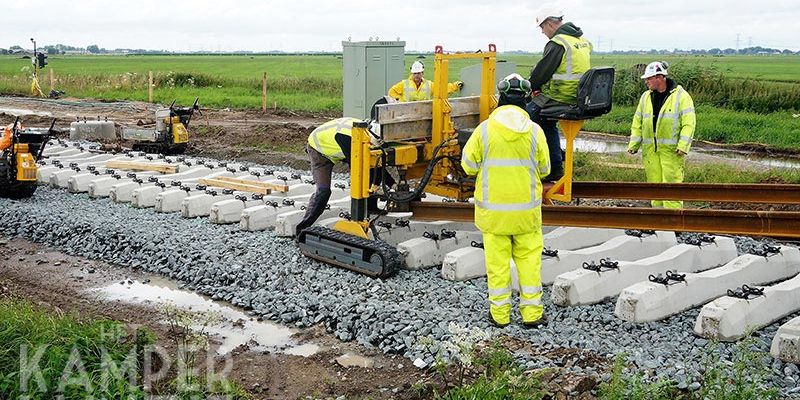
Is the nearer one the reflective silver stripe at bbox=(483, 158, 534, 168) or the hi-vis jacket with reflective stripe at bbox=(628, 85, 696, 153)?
the reflective silver stripe at bbox=(483, 158, 534, 168)

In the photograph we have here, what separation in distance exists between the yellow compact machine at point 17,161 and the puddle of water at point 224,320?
12.6 feet

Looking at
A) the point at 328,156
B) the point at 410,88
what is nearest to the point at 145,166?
the point at 410,88

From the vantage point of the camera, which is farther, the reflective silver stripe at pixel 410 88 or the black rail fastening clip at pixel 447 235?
the reflective silver stripe at pixel 410 88

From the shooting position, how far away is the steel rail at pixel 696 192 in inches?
295

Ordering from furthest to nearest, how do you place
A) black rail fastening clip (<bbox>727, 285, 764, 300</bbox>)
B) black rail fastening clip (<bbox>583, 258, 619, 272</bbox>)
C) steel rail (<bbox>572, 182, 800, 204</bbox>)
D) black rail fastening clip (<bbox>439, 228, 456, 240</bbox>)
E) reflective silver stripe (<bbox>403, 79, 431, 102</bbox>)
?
reflective silver stripe (<bbox>403, 79, 431, 102</bbox>)
black rail fastening clip (<bbox>439, 228, 456, 240</bbox>)
steel rail (<bbox>572, 182, 800, 204</bbox>)
black rail fastening clip (<bbox>583, 258, 619, 272</bbox>)
black rail fastening clip (<bbox>727, 285, 764, 300</bbox>)

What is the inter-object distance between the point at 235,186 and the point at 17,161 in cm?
298

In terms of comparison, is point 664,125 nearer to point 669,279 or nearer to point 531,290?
point 669,279

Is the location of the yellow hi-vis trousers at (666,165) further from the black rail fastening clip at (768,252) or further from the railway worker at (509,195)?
the railway worker at (509,195)

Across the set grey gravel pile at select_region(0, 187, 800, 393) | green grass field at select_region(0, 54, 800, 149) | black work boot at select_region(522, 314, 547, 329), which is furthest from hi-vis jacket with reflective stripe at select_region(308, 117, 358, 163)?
green grass field at select_region(0, 54, 800, 149)

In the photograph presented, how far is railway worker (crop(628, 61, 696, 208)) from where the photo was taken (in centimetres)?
912

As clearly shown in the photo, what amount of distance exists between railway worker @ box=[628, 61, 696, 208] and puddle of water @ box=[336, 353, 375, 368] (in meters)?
4.51

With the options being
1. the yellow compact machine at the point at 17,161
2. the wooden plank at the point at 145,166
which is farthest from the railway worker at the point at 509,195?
the wooden plank at the point at 145,166

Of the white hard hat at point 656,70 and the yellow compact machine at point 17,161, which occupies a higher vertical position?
the white hard hat at point 656,70

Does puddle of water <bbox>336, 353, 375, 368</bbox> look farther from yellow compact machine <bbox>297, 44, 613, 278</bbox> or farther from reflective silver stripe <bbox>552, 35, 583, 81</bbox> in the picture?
reflective silver stripe <bbox>552, 35, 583, 81</bbox>
